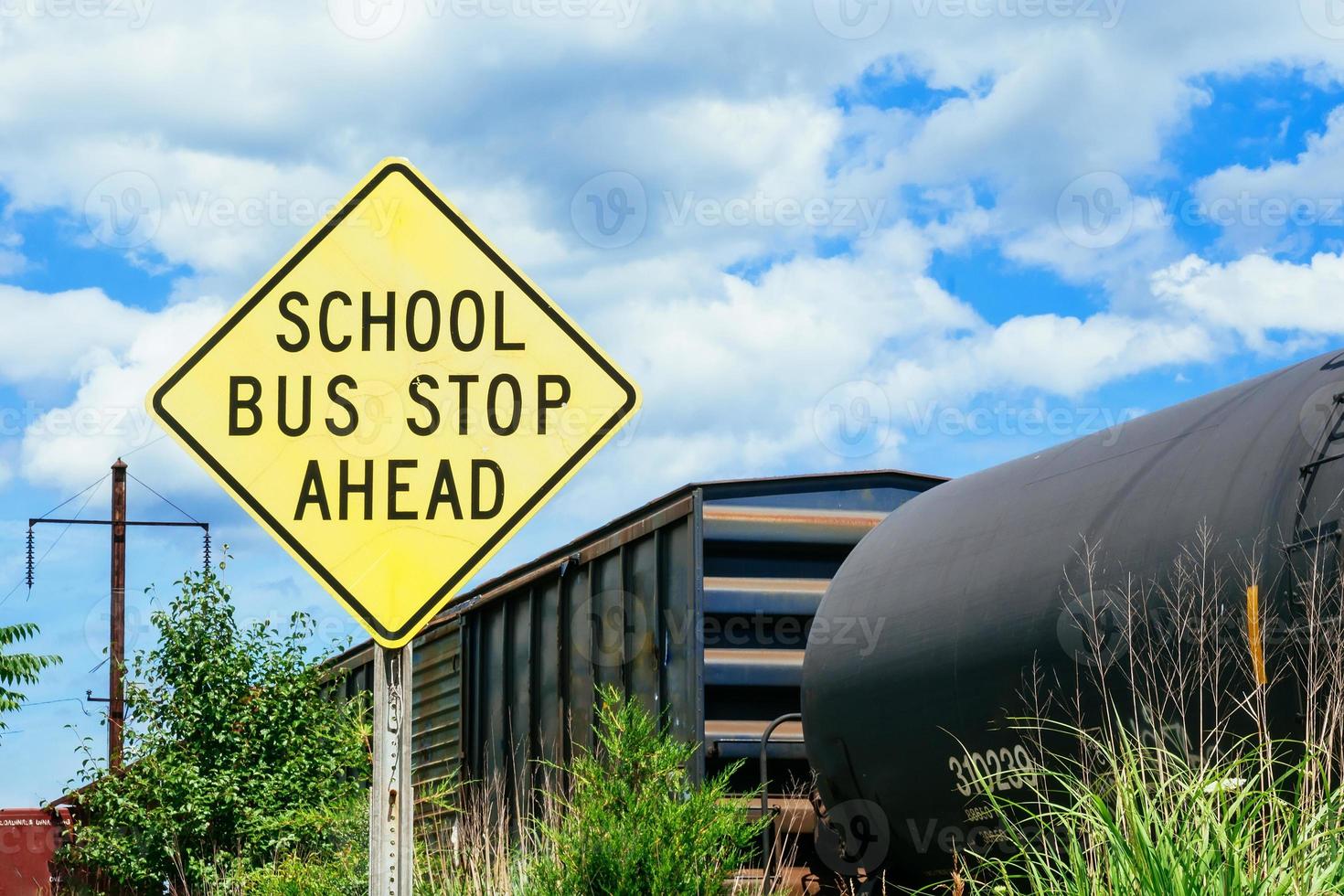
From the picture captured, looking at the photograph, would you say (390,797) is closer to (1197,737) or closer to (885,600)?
(1197,737)

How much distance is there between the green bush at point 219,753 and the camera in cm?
1369

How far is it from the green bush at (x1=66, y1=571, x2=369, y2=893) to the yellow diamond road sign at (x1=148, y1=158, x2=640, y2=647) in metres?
10.3

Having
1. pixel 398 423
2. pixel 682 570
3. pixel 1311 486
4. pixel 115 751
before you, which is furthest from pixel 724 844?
pixel 115 751

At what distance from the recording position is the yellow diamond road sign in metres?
3.64

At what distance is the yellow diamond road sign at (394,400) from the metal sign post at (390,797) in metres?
0.16

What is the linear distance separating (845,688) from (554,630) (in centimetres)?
426

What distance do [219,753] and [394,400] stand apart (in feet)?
37.4

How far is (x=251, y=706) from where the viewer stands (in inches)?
559

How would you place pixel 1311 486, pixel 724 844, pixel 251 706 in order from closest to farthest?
pixel 1311 486
pixel 724 844
pixel 251 706

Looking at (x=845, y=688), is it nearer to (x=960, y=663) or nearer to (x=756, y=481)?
(x=960, y=663)

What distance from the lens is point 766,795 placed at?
26.7ft
